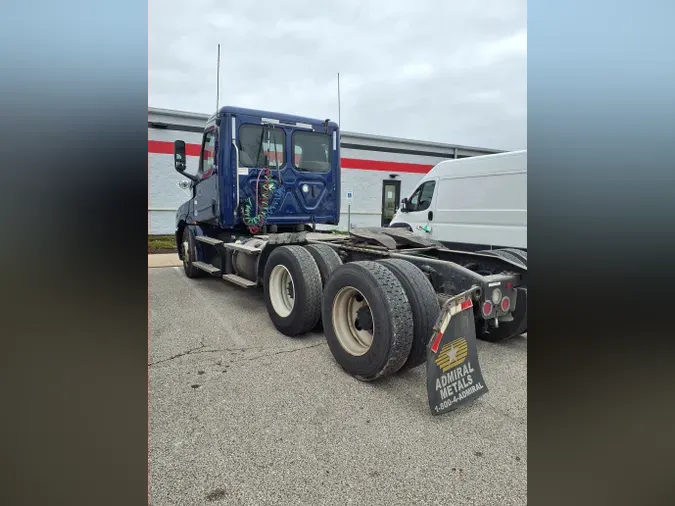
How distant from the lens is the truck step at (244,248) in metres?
5.53

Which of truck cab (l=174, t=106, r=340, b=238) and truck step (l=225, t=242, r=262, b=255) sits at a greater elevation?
truck cab (l=174, t=106, r=340, b=238)

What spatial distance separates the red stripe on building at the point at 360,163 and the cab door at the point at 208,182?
7.04 meters

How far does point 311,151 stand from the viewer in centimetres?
665

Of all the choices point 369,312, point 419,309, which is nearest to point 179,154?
point 369,312

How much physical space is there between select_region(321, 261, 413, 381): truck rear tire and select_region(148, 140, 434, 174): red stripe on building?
1159 cm

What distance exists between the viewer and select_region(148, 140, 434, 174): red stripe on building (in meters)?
13.6

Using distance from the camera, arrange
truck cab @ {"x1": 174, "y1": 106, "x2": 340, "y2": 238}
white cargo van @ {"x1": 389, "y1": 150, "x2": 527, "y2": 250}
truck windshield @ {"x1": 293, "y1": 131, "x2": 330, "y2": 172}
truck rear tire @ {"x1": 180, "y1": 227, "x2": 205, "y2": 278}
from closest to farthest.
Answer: truck cab @ {"x1": 174, "y1": 106, "x2": 340, "y2": 238} < truck windshield @ {"x1": 293, "y1": 131, "x2": 330, "y2": 172} < white cargo van @ {"x1": 389, "y1": 150, "x2": 527, "y2": 250} < truck rear tire @ {"x1": 180, "y1": 227, "x2": 205, "y2": 278}

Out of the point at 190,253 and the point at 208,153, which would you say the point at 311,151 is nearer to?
the point at 208,153

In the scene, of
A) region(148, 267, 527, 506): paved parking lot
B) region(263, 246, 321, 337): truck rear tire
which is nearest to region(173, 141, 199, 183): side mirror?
region(263, 246, 321, 337): truck rear tire

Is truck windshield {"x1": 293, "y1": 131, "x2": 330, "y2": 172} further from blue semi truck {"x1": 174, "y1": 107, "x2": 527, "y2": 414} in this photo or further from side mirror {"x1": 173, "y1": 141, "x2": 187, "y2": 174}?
Answer: side mirror {"x1": 173, "y1": 141, "x2": 187, "y2": 174}

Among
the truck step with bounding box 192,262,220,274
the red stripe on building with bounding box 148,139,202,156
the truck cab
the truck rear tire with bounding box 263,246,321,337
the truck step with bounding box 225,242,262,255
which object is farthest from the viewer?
the red stripe on building with bounding box 148,139,202,156

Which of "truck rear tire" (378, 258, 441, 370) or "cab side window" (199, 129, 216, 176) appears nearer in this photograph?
"truck rear tire" (378, 258, 441, 370)

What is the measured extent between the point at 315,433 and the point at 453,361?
1098 mm
